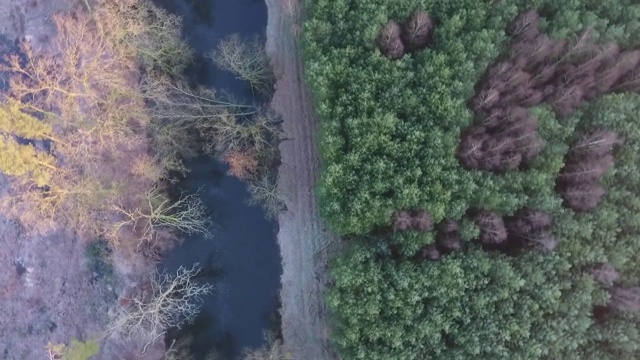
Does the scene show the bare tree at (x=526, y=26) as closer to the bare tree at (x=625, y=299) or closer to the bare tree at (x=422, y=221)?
the bare tree at (x=422, y=221)

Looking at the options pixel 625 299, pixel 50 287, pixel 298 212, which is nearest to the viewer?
pixel 625 299

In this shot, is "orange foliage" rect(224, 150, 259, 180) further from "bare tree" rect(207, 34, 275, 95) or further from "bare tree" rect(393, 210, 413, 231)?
"bare tree" rect(393, 210, 413, 231)

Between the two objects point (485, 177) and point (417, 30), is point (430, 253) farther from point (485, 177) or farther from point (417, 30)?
point (417, 30)

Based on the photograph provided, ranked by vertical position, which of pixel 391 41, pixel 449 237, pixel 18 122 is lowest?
pixel 18 122

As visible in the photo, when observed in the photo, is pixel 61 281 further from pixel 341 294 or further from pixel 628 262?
pixel 628 262

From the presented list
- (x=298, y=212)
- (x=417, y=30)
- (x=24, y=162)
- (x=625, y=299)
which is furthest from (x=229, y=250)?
(x=625, y=299)

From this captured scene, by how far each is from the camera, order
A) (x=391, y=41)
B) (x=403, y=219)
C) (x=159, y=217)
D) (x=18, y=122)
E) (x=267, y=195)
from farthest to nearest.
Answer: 1. (x=267, y=195)
2. (x=18, y=122)
3. (x=159, y=217)
4. (x=391, y=41)
5. (x=403, y=219)

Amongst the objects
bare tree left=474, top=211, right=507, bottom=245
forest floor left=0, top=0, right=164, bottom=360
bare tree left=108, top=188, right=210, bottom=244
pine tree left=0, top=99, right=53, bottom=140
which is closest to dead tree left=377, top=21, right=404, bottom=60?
bare tree left=474, top=211, right=507, bottom=245
